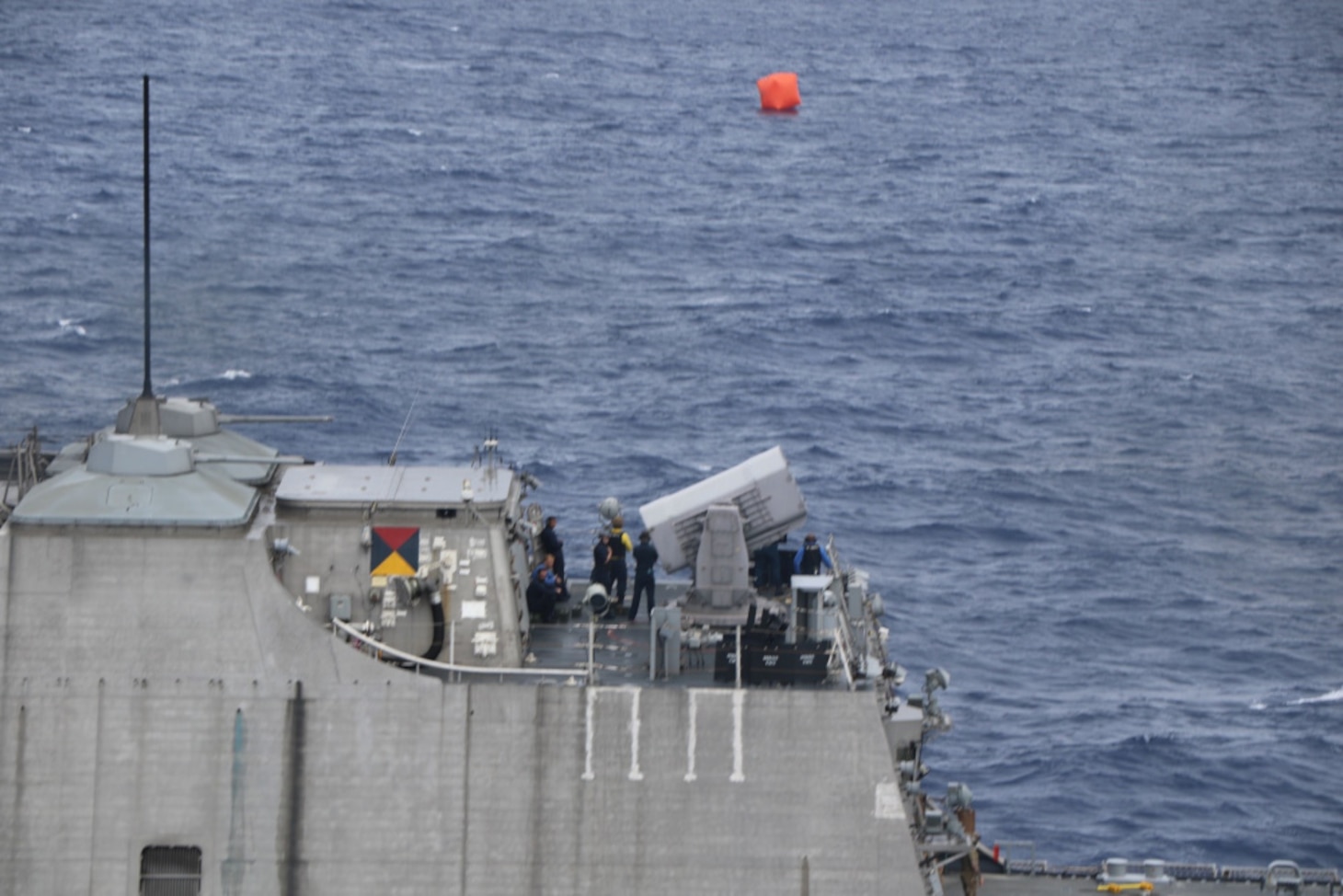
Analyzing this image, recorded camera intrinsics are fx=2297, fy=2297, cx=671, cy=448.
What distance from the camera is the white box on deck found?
31.5 metres

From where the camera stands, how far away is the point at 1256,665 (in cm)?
5675

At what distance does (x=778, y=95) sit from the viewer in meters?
149

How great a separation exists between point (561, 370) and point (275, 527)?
167 feet

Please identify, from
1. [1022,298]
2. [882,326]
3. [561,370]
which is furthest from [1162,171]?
[561,370]

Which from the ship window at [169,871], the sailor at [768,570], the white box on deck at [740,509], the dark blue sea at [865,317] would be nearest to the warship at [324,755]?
the ship window at [169,871]

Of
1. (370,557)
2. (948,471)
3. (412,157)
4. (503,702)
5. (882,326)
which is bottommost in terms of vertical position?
(503,702)

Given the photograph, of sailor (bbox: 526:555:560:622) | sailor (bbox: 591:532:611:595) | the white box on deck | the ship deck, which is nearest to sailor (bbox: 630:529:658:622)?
the white box on deck

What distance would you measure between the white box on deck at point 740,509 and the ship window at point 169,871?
8.02 m

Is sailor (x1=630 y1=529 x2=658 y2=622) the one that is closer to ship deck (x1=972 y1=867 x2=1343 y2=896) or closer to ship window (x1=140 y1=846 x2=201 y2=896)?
ship deck (x1=972 y1=867 x2=1343 y2=896)

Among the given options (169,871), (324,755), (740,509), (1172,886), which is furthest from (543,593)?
(1172,886)

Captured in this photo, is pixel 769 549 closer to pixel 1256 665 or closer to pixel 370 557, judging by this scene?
pixel 370 557

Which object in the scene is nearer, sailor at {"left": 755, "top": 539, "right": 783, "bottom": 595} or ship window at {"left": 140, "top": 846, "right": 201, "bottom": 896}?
ship window at {"left": 140, "top": 846, "right": 201, "bottom": 896}

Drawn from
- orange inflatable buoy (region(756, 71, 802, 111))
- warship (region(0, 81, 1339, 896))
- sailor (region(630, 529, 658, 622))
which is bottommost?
warship (region(0, 81, 1339, 896))

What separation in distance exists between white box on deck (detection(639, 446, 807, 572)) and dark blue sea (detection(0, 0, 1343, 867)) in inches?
659
